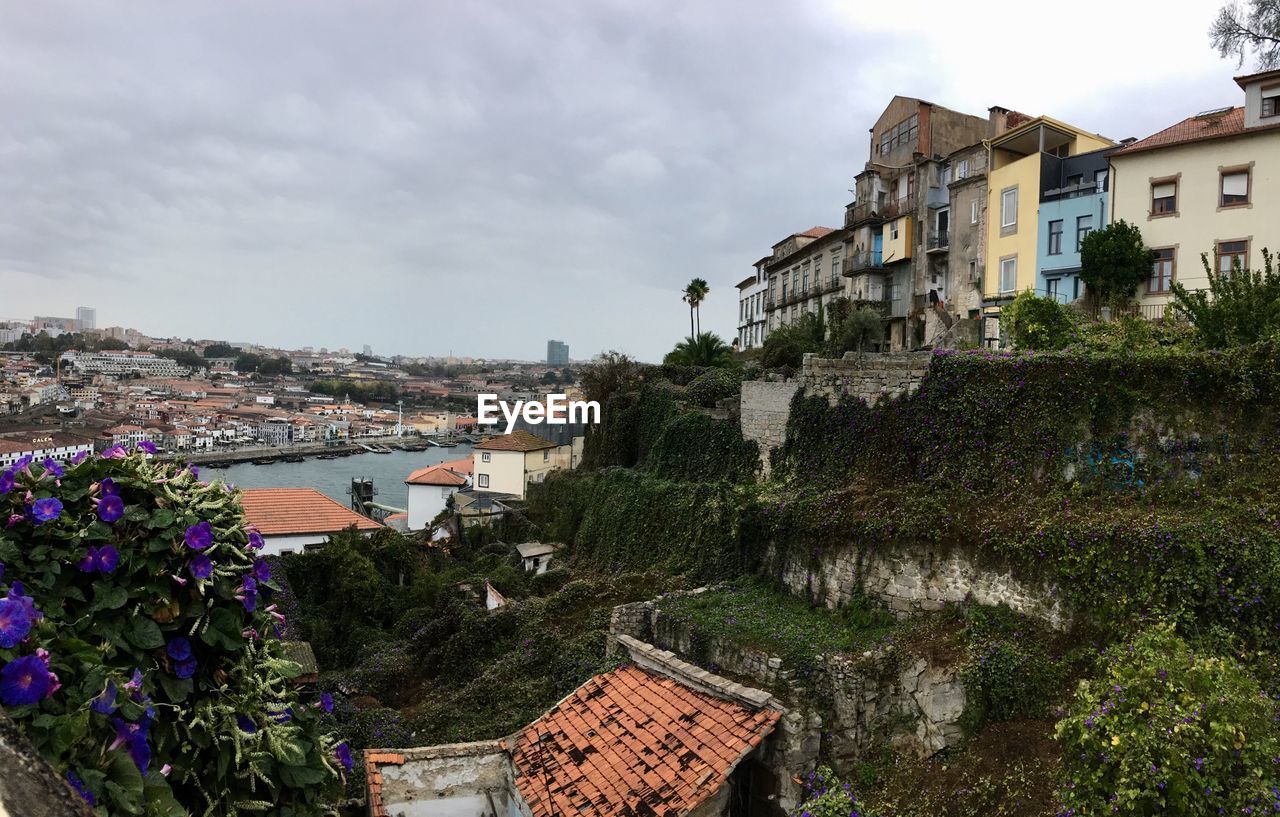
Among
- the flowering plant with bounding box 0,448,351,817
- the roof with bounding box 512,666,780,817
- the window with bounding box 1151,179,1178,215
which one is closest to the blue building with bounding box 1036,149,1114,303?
the window with bounding box 1151,179,1178,215

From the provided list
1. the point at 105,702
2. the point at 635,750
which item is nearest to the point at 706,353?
the point at 635,750

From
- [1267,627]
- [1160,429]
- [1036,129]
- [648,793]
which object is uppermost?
[1036,129]

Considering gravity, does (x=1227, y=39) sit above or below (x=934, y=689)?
above

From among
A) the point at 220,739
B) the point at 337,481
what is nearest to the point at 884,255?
the point at 220,739

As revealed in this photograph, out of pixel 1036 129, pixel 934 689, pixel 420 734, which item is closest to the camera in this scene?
pixel 934 689

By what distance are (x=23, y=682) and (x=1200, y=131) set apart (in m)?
24.7

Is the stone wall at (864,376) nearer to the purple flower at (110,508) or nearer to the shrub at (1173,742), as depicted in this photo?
the shrub at (1173,742)

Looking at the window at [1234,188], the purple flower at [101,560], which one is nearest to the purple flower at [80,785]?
the purple flower at [101,560]

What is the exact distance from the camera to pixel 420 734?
12.1 m

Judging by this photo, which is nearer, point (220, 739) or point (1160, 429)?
point (220, 739)

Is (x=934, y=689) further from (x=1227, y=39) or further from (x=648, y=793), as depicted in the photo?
(x=1227, y=39)

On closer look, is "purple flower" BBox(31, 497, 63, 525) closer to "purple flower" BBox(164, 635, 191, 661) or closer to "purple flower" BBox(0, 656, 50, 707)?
"purple flower" BBox(164, 635, 191, 661)

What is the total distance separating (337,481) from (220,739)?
8621 centimetres

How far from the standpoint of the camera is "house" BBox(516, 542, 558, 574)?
2531 centimetres
